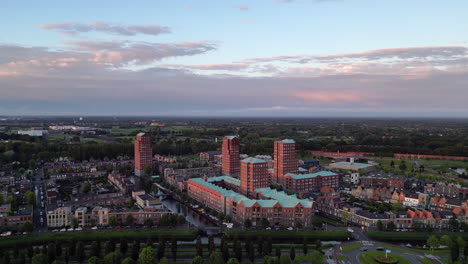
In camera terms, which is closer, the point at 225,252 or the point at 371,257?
the point at 225,252

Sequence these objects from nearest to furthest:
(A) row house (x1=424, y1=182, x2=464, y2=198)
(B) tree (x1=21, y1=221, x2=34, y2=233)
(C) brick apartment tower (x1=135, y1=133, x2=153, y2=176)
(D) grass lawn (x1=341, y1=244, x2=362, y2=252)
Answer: (D) grass lawn (x1=341, y1=244, x2=362, y2=252), (B) tree (x1=21, y1=221, x2=34, y2=233), (A) row house (x1=424, y1=182, x2=464, y2=198), (C) brick apartment tower (x1=135, y1=133, x2=153, y2=176)

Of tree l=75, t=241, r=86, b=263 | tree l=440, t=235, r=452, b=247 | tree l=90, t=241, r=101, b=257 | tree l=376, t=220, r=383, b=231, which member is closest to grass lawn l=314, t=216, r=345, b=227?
tree l=376, t=220, r=383, b=231

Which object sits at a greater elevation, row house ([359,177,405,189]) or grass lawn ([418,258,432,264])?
row house ([359,177,405,189])

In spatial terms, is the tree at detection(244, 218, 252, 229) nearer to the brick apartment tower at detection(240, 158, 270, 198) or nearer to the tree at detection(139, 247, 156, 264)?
the tree at detection(139, 247, 156, 264)

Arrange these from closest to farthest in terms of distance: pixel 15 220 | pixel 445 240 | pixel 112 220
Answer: pixel 445 240, pixel 15 220, pixel 112 220

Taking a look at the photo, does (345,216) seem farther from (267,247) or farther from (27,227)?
(27,227)

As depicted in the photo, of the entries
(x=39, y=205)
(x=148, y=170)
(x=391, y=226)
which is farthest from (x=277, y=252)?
(x=148, y=170)

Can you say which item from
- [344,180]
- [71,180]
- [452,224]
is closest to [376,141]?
[344,180]

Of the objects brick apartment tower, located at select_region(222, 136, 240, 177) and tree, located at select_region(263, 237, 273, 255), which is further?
brick apartment tower, located at select_region(222, 136, 240, 177)
